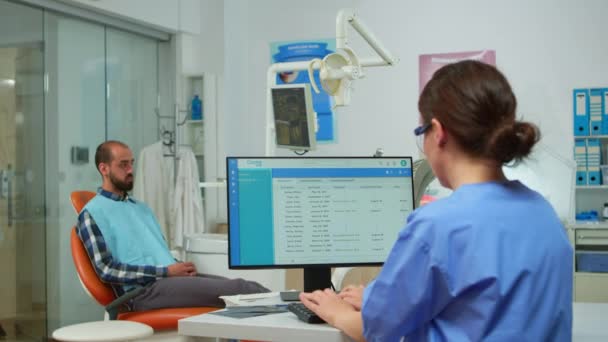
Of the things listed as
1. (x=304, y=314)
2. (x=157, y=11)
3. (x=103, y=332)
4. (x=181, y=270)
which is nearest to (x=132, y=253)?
(x=181, y=270)

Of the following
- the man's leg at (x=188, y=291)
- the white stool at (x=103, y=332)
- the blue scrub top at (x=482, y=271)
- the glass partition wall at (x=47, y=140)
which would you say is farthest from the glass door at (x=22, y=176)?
the blue scrub top at (x=482, y=271)

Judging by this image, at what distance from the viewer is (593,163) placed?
486 centimetres

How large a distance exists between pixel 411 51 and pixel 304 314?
13.6 feet

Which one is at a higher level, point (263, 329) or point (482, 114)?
point (482, 114)

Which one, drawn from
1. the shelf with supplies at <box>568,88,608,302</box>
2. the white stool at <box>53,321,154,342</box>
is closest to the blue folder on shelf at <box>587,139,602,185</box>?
the shelf with supplies at <box>568,88,608,302</box>

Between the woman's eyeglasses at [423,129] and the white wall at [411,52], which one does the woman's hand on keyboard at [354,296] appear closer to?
the woman's eyeglasses at [423,129]

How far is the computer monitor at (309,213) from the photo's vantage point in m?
1.88

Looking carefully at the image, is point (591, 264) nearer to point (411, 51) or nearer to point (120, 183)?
point (411, 51)

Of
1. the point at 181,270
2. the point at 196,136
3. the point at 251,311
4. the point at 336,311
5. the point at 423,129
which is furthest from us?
the point at 196,136

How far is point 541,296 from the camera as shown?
117 centimetres

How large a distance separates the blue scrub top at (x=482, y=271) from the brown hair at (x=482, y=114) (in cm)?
7

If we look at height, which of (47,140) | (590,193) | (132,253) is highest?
(47,140)

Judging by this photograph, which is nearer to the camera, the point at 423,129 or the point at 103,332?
the point at 423,129

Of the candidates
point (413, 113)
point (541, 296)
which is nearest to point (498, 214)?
point (541, 296)
